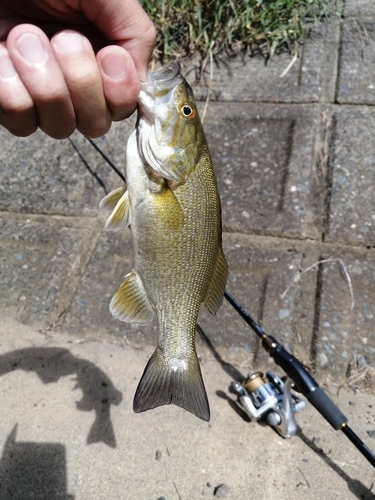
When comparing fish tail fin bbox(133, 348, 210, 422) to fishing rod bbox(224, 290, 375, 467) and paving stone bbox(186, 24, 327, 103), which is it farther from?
paving stone bbox(186, 24, 327, 103)

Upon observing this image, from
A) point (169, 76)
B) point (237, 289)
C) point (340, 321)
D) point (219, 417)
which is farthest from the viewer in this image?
point (237, 289)

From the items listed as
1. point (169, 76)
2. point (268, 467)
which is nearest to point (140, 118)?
point (169, 76)

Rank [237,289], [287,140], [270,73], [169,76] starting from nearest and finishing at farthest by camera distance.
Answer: [169,76] → [237,289] → [287,140] → [270,73]

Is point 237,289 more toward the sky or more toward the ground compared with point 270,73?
more toward the ground

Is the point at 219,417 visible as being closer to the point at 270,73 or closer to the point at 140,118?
the point at 140,118

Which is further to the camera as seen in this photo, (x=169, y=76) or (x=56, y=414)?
(x=56, y=414)

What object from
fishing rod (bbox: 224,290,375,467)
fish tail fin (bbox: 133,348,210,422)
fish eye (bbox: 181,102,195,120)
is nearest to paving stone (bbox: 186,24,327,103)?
fishing rod (bbox: 224,290,375,467)

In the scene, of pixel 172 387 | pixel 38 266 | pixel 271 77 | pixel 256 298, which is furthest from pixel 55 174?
pixel 172 387
